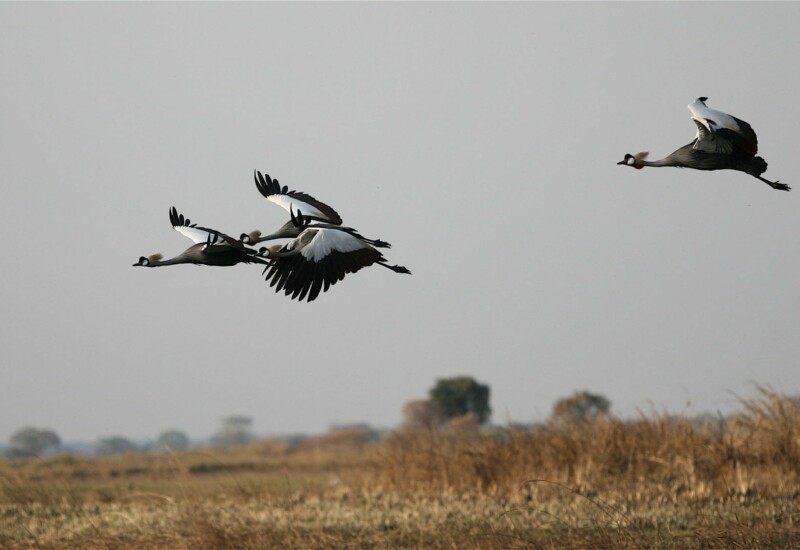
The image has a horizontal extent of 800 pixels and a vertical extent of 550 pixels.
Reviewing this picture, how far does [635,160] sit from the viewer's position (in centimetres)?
919

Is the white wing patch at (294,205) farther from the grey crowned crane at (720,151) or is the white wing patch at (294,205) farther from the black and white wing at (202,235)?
the grey crowned crane at (720,151)

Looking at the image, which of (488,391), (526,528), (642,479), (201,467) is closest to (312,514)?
(526,528)

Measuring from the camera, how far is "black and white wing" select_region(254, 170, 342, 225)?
36.5 feet

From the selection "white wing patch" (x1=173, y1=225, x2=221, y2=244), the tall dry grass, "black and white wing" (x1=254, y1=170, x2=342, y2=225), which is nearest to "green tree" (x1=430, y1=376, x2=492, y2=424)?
the tall dry grass

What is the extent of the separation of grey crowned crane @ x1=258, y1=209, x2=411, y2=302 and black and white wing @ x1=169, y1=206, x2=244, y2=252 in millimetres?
417

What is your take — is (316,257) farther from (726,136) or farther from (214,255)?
(726,136)

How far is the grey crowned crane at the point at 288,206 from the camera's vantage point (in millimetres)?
9990

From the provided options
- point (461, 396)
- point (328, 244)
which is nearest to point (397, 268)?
point (328, 244)

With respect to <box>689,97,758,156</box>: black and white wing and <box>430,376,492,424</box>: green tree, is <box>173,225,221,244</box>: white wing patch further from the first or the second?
<box>430,376,492,424</box>: green tree

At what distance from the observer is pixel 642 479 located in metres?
15.9

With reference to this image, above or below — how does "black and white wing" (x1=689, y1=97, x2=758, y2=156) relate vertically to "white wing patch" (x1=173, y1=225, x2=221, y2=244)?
above

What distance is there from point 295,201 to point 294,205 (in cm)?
29

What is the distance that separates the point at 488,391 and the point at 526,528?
46.2 meters

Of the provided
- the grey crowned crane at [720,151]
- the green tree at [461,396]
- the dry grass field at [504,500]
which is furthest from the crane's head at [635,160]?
the green tree at [461,396]
